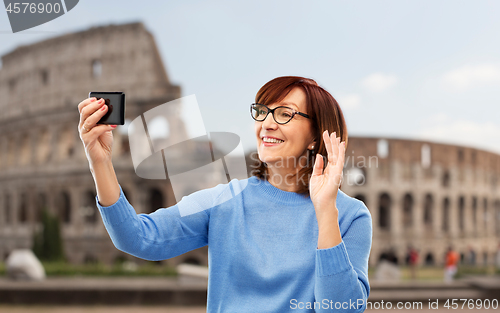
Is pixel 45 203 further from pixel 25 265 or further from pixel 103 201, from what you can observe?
pixel 103 201

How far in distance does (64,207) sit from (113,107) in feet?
71.2

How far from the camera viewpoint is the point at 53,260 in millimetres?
15352

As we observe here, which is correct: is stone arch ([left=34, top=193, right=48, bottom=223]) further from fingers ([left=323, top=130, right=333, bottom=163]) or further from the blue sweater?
fingers ([left=323, top=130, right=333, bottom=163])

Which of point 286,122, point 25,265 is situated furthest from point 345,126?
point 25,265

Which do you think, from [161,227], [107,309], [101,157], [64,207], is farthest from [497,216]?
[101,157]

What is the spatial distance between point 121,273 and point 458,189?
2211 cm

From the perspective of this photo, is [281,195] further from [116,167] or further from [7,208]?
[7,208]

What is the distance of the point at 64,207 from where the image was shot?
2078 cm

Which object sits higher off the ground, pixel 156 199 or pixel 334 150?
pixel 334 150

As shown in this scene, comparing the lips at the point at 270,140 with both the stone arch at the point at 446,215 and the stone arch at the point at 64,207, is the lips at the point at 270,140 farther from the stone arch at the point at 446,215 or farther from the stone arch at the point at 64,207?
Result: the stone arch at the point at 446,215

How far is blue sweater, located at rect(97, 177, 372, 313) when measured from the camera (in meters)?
1.16

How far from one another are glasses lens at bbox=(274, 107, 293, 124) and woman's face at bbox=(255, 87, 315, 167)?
13 millimetres

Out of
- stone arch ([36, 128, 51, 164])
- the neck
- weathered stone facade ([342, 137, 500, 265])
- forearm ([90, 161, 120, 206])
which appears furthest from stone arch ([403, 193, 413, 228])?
forearm ([90, 161, 120, 206])

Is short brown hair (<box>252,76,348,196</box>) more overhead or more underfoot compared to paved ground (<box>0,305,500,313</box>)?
more overhead
